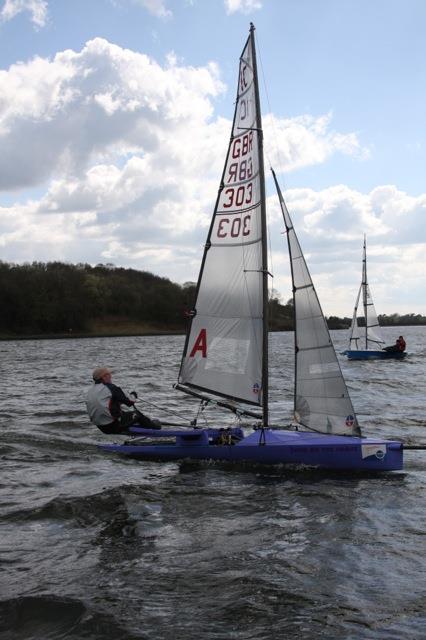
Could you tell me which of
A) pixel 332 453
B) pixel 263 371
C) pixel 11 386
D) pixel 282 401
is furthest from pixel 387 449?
pixel 11 386

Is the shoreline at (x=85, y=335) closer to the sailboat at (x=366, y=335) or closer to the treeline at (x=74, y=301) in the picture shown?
the treeline at (x=74, y=301)

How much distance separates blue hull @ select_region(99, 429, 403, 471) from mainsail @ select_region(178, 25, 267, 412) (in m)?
0.94

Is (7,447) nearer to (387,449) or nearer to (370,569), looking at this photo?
(387,449)

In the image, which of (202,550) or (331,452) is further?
(331,452)

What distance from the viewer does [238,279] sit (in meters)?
12.4

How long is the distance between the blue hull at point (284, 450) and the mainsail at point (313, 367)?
13.1 inches

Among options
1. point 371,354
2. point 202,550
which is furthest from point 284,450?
point 371,354

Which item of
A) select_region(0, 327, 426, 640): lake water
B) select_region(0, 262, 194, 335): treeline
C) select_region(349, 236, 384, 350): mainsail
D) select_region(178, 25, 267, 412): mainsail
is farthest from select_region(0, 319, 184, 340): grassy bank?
select_region(178, 25, 267, 412): mainsail

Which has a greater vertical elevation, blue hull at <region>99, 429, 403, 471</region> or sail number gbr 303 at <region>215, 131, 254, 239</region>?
sail number gbr 303 at <region>215, 131, 254, 239</region>

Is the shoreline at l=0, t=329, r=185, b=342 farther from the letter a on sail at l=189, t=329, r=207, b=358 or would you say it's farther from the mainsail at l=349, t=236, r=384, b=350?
the letter a on sail at l=189, t=329, r=207, b=358

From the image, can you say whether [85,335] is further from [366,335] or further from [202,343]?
[202,343]

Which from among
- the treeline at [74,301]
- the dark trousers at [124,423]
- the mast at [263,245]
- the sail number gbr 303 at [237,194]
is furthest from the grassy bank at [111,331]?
the mast at [263,245]

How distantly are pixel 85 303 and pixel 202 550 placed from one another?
10444 centimetres

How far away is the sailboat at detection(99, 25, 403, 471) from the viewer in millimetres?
11742
